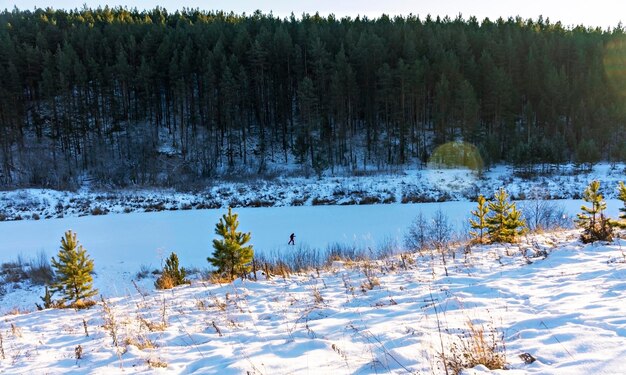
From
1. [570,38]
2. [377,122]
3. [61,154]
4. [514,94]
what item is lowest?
[61,154]

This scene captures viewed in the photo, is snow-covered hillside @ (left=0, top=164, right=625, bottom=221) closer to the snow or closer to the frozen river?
the frozen river

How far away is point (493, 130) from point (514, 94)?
6566mm

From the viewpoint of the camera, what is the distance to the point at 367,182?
3184 cm

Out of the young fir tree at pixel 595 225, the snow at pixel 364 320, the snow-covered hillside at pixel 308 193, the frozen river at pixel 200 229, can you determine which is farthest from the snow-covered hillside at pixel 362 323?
the snow-covered hillside at pixel 308 193

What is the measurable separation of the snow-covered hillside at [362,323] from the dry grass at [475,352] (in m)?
0.07

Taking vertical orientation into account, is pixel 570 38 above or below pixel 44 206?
above

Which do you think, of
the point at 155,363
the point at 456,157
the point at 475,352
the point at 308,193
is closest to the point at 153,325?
the point at 155,363

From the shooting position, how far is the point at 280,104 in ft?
158

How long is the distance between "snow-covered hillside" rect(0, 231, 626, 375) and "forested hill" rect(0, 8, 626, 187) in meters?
30.5

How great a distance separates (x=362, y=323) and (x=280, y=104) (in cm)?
4589

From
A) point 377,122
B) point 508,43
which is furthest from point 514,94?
point 377,122

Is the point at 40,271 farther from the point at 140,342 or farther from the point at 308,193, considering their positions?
the point at 308,193

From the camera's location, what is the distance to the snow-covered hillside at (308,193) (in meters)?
27.0

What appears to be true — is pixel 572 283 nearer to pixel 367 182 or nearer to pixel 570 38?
pixel 367 182
